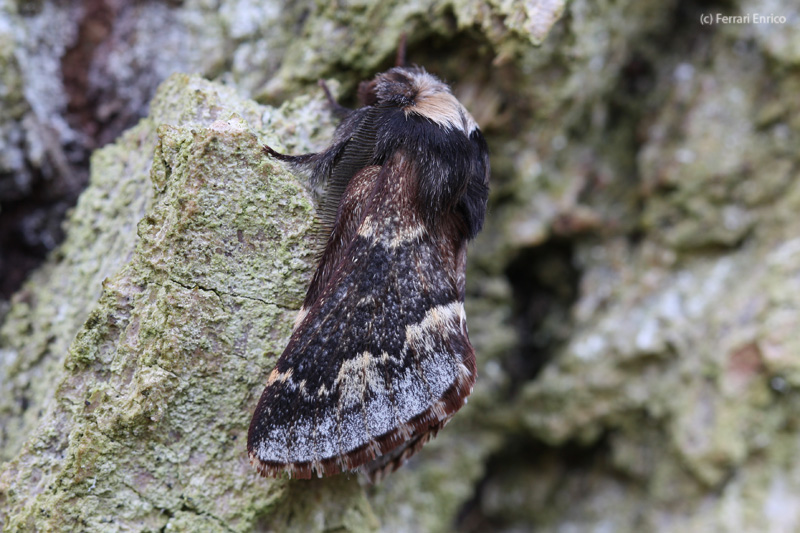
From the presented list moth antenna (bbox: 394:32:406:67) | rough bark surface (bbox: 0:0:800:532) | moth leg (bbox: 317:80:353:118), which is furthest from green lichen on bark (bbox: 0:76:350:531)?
moth antenna (bbox: 394:32:406:67)

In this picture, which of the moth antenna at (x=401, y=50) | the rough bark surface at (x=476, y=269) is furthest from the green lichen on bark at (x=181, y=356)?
the moth antenna at (x=401, y=50)

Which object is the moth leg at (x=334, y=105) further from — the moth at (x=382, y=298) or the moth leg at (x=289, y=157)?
the moth leg at (x=289, y=157)

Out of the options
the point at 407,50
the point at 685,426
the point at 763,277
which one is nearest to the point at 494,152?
the point at 407,50

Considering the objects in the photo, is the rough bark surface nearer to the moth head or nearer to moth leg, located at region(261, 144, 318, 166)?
moth leg, located at region(261, 144, 318, 166)

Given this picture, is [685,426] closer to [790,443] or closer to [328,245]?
[790,443]

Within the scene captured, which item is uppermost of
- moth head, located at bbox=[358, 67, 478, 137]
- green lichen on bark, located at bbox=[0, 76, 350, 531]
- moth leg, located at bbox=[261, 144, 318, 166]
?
moth head, located at bbox=[358, 67, 478, 137]

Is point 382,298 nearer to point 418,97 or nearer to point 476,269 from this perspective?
point 418,97

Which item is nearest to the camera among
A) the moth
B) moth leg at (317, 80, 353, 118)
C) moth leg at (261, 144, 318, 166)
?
the moth

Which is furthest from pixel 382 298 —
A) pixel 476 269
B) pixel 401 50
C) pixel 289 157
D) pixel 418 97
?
pixel 476 269
